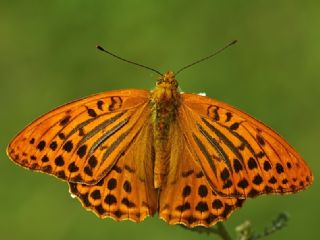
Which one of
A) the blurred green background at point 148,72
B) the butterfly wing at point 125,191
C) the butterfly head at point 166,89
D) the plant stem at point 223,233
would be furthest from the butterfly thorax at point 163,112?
the blurred green background at point 148,72

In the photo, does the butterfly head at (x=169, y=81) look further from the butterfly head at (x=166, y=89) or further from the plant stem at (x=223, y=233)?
the plant stem at (x=223, y=233)

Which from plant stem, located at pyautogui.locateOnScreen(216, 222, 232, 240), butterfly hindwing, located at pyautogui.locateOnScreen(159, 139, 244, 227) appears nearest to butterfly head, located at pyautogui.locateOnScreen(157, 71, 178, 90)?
butterfly hindwing, located at pyautogui.locateOnScreen(159, 139, 244, 227)

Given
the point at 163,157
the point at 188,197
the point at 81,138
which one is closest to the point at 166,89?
the point at 163,157

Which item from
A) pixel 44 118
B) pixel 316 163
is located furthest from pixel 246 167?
pixel 316 163

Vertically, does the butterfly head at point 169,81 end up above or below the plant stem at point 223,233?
above

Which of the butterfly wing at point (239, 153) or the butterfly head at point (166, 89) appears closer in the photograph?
the butterfly wing at point (239, 153)

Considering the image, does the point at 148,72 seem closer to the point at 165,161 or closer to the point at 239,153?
the point at 165,161

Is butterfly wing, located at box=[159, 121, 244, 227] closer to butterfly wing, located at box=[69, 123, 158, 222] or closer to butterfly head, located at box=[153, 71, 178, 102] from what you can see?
butterfly wing, located at box=[69, 123, 158, 222]

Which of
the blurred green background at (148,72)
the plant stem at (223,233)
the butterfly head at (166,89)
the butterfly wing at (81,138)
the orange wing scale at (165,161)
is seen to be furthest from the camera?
the blurred green background at (148,72)
